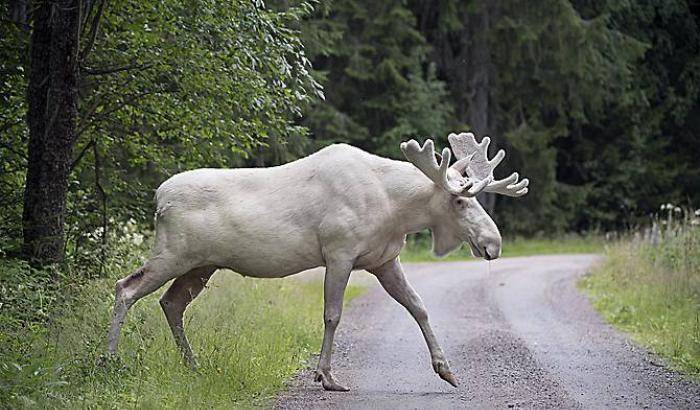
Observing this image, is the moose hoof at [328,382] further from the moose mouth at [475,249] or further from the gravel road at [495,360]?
the moose mouth at [475,249]

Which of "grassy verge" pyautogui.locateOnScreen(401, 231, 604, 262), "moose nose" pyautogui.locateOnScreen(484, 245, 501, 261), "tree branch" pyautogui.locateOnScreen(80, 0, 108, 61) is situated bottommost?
"grassy verge" pyautogui.locateOnScreen(401, 231, 604, 262)

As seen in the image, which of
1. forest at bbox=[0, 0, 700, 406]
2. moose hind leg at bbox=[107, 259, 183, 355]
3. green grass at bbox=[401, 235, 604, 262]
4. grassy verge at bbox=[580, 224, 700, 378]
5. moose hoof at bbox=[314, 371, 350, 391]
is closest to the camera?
moose hoof at bbox=[314, 371, 350, 391]

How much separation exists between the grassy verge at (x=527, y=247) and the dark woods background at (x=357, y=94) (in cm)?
148

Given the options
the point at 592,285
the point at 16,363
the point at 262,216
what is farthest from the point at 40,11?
the point at 592,285

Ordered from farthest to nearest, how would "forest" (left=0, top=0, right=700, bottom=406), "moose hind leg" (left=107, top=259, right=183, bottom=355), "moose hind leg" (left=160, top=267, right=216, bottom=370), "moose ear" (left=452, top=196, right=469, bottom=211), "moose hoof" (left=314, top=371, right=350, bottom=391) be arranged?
"forest" (left=0, top=0, right=700, bottom=406), "moose hind leg" (left=160, top=267, right=216, bottom=370), "moose ear" (left=452, top=196, right=469, bottom=211), "moose hind leg" (left=107, top=259, right=183, bottom=355), "moose hoof" (left=314, top=371, right=350, bottom=391)

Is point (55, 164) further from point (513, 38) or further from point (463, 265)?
point (513, 38)

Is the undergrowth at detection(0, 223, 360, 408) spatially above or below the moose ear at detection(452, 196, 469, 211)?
below

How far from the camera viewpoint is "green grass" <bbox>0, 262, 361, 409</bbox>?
7.36 meters

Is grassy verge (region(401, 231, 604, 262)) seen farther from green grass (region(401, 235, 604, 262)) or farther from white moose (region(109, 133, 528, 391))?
white moose (region(109, 133, 528, 391))

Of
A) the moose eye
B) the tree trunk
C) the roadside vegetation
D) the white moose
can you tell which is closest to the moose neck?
the white moose

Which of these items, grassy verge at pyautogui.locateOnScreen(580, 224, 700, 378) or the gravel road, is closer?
the gravel road

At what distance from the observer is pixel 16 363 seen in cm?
740

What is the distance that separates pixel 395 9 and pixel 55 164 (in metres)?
22.7

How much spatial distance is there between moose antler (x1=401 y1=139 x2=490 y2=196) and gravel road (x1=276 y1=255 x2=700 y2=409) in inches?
65.5
